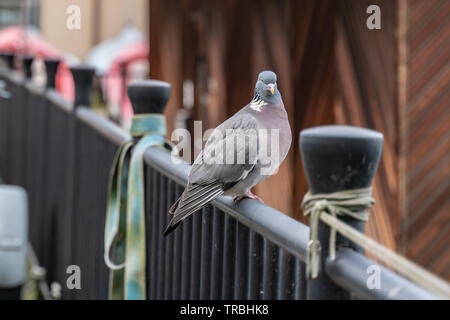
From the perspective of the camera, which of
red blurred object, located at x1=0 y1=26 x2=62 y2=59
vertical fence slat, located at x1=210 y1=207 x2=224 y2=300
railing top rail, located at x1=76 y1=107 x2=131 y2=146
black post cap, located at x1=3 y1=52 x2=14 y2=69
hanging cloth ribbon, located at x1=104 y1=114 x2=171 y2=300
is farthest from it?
red blurred object, located at x1=0 y1=26 x2=62 y2=59

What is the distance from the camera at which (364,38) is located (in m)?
3.74

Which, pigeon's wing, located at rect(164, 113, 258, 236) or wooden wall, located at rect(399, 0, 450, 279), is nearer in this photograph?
pigeon's wing, located at rect(164, 113, 258, 236)

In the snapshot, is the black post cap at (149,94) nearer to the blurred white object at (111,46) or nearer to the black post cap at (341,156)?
the black post cap at (341,156)

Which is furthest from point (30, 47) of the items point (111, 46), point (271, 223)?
point (271, 223)

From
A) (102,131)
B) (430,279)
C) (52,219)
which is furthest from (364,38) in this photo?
(430,279)

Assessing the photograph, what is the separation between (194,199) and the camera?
1.32 metres

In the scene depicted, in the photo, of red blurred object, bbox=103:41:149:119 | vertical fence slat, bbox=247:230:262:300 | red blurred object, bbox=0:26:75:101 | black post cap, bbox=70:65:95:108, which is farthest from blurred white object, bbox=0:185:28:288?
red blurred object, bbox=0:26:75:101

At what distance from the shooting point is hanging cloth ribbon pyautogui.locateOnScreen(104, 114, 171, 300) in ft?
7.77

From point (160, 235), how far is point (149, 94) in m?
0.43

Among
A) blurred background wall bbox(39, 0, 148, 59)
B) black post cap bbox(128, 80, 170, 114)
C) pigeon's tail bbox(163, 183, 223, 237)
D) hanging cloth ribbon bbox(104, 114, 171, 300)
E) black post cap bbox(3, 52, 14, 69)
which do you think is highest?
blurred background wall bbox(39, 0, 148, 59)

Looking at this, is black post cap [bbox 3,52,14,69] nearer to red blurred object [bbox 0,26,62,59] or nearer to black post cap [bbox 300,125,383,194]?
red blurred object [bbox 0,26,62,59]

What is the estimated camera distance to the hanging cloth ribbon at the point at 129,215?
2367 mm
